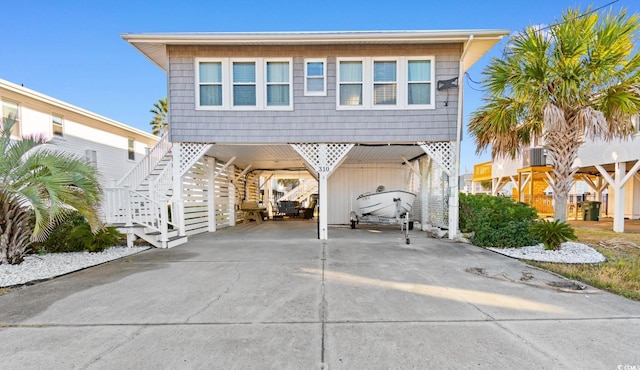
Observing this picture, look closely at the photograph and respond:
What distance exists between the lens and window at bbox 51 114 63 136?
1089 cm

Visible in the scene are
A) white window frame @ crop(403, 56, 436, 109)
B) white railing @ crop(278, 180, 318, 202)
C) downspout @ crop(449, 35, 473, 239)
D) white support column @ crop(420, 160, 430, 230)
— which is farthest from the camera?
white railing @ crop(278, 180, 318, 202)

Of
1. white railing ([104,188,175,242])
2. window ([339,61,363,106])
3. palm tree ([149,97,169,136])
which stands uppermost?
palm tree ([149,97,169,136])

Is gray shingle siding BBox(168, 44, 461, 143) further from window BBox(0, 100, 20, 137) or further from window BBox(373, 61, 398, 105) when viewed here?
window BBox(0, 100, 20, 137)

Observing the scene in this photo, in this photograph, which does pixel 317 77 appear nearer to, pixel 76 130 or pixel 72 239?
pixel 72 239

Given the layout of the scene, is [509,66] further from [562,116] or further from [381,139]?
[381,139]

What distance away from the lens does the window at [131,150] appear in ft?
49.7

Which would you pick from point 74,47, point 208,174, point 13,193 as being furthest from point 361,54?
point 74,47

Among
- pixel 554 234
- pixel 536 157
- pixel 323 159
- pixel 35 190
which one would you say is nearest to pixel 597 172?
pixel 536 157

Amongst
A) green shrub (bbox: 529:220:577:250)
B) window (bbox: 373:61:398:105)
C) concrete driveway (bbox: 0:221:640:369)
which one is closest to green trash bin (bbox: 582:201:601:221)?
green shrub (bbox: 529:220:577:250)

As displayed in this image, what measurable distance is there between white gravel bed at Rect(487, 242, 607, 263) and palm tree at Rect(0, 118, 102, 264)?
8.14 m

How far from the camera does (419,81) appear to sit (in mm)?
8117

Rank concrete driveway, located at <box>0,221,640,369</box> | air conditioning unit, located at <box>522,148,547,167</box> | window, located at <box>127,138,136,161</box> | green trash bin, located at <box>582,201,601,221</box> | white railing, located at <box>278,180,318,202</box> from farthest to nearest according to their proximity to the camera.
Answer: white railing, located at <box>278,180,318,202</box> → window, located at <box>127,138,136,161</box> → air conditioning unit, located at <box>522,148,547,167</box> → green trash bin, located at <box>582,201,601,221</box> → concrete driveway, located at <box>0,221,640,369</box>

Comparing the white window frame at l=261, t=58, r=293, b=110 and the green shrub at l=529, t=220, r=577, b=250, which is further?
the white window frame at l=261, t=58, r=293, b=110

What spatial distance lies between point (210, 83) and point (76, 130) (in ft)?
25.6
